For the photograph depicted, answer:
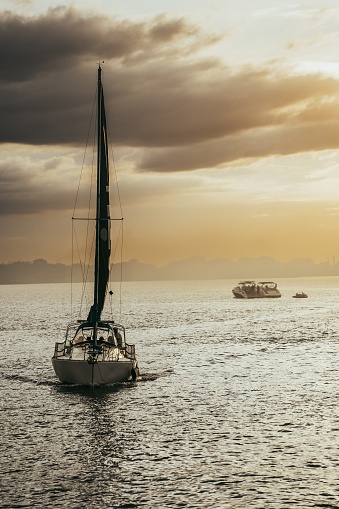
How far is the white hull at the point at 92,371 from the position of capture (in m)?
54.4

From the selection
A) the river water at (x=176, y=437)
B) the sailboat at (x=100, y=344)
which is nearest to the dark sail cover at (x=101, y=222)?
the sailboat at (x=100, y=344)

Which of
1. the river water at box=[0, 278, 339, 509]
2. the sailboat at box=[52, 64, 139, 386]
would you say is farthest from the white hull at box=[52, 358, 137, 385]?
the river water at box=[0, 278, 339, 509]

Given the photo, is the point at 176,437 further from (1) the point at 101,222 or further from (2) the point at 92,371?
(1) the point at 101,222

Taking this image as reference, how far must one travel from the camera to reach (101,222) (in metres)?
58.8

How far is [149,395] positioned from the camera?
5716 centimetres

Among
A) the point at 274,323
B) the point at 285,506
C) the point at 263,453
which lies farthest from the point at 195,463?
the point at 274,323

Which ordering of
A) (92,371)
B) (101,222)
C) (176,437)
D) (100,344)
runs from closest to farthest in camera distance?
(176,437), (92,371), (100,344), (101,222)

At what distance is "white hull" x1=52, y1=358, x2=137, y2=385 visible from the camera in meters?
54.4

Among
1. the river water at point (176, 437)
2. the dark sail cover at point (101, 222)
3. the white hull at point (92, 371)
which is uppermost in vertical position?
the dark sail cover at point (101, 222)

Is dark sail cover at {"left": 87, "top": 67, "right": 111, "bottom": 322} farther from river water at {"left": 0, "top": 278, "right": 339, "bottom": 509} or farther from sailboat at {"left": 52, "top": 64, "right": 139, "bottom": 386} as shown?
river water at {"left": 0, "top": 278, "right": 339, "bottom": 509}

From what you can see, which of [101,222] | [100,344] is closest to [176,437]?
[100,344]

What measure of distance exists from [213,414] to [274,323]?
114 metres

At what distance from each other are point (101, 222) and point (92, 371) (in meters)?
13.2

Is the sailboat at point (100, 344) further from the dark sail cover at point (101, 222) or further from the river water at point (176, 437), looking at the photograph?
the river water at point (176, 437)
